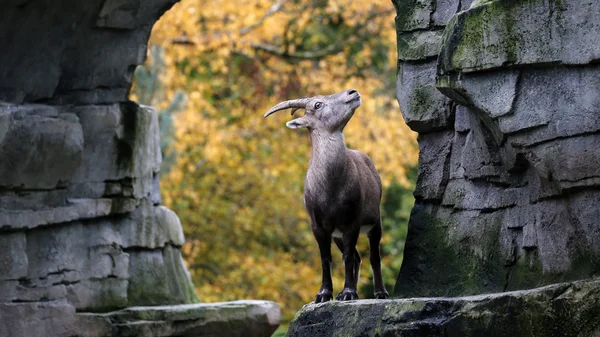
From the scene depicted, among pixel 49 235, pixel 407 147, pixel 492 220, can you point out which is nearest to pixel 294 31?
pixel 407 147

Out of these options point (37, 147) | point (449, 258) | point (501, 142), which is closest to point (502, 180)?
point (501, 142)

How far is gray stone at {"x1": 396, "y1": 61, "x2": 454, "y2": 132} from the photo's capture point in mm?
7105

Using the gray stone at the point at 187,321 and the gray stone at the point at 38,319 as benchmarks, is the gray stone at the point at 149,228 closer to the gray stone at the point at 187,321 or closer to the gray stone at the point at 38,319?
the gray stone at the point at 187,321

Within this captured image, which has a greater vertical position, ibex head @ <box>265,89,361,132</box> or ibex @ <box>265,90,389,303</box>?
ibex head @ <box>265,89,361,132</box>

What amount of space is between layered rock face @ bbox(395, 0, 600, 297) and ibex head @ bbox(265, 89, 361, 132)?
15.8 inches

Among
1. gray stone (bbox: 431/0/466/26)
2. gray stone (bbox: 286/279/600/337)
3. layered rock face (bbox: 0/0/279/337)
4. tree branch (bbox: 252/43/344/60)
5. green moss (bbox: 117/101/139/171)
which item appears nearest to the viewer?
gray stone (bbox: 286/279/600/337)

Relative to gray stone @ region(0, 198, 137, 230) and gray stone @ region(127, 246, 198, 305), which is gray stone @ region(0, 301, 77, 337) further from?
gray stone @ region(127, 246, 198, 305)

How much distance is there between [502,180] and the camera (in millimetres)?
6598

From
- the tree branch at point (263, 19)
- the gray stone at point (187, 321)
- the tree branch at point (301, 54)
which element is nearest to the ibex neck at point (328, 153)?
the gray stone at point (187, 321)

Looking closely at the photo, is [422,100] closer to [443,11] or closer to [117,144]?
[443,11]

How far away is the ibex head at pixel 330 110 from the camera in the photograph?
23.3 feet

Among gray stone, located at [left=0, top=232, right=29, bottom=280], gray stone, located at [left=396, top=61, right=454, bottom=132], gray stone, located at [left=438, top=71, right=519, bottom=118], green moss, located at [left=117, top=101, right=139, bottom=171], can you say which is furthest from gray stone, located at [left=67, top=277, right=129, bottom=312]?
gray stone, located at [left=438, top=71, right=519, bottom=118]

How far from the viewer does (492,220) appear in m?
6.66

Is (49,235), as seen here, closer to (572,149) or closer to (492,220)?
(492,220)
